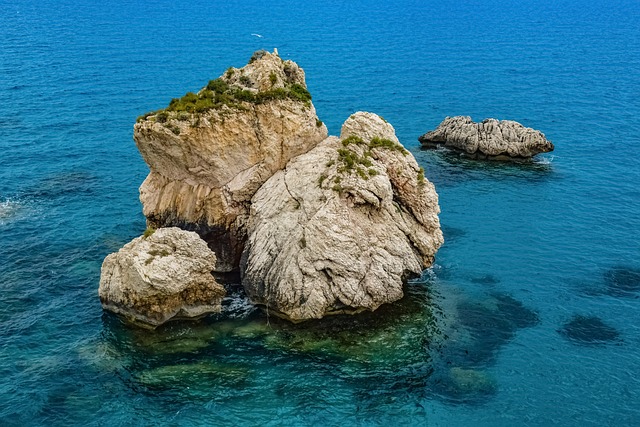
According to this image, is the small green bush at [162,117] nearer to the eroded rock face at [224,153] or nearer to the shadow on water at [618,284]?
the eroded rock face at [224,153]

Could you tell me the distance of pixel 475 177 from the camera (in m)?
81.5

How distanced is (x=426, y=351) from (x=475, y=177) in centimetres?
3708

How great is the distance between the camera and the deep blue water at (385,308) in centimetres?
4453

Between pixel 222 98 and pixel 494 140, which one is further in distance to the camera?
pixel 494 140

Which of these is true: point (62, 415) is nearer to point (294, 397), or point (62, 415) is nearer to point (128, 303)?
point (128, 303)

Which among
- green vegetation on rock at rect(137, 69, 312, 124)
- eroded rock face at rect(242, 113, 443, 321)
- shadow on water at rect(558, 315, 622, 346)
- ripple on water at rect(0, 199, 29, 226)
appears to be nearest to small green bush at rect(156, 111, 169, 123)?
green vegetation on rock at rect(137, 69, 312, 124)

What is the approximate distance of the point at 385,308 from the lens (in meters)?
54.6

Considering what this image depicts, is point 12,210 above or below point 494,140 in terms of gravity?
below

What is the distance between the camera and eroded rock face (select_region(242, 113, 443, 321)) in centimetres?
5269

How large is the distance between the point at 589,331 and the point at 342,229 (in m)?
21.9

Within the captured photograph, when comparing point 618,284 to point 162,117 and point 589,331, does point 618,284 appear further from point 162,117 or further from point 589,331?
point 162,117

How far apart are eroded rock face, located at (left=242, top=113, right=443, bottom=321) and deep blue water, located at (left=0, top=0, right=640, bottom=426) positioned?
2.32 meters

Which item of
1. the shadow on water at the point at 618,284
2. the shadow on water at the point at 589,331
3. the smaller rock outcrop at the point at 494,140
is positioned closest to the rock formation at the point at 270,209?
the shadow on water at the point at 589,331

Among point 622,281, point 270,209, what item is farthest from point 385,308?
point 622,281
